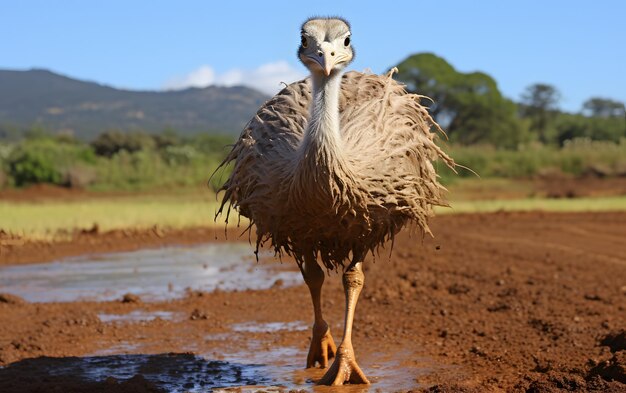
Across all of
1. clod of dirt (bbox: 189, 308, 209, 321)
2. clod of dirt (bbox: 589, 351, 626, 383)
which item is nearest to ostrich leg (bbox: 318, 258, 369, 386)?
clod of dirt (bbox: 589, 351, 626, 383)

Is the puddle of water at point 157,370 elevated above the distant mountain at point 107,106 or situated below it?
below

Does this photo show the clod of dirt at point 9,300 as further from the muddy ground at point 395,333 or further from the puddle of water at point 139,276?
the puddle of water at point 139,276

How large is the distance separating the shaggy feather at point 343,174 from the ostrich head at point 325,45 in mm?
485

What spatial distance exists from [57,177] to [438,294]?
118 feet

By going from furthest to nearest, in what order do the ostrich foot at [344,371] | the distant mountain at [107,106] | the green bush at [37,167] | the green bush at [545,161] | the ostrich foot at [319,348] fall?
the distant mountain at [107,106] < the green bush at [37,167] < the green bush at [545,161] < the ostrich foot at [319,348] < the ostrich foot at [344,371]

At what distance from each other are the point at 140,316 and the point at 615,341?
15.9 feet

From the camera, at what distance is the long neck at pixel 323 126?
20.0 feet

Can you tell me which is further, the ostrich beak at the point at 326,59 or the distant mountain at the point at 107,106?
the distant mountain at the point at 107,106

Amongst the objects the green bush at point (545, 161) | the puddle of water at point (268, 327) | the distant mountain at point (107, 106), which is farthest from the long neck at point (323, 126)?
the distant mountain at point (107, 106)

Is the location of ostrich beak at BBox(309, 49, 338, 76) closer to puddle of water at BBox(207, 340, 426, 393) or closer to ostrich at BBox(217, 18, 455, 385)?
ostrich at BBox(217, 18, 455, 385)

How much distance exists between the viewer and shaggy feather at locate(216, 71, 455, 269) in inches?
251

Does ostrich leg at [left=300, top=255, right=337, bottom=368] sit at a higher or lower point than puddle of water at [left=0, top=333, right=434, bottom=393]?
higher

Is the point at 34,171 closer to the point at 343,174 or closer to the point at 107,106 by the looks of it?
the point at 343,174

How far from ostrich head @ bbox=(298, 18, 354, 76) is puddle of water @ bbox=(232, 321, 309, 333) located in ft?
11.5
